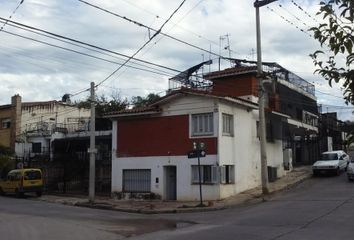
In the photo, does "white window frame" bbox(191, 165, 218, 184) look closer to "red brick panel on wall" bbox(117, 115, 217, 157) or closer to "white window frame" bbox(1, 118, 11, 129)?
"red brick panel on wall" bbox(117, 115, 217, 157)

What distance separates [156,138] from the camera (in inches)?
1234

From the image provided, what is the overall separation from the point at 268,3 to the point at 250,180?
11.6 meters

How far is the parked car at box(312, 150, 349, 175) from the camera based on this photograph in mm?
37781

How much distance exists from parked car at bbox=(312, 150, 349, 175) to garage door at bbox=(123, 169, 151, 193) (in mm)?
13380

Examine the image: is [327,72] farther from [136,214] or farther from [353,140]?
[136,214]

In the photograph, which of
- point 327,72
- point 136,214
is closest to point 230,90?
point 136,214

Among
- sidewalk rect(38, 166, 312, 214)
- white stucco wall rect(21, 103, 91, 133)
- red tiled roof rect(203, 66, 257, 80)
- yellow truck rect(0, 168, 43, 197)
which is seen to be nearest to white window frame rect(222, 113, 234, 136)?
sidewalk rect(38, 166, 312, 214)

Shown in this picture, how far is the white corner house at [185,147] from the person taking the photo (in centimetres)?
2900

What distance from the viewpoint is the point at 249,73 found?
1452 inches

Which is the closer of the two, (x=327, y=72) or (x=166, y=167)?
(x=327, y=72)

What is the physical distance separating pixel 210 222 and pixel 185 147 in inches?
421

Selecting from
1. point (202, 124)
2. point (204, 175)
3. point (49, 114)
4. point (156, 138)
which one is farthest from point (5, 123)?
point (204, 175)

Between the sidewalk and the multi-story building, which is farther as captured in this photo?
the multi-story building

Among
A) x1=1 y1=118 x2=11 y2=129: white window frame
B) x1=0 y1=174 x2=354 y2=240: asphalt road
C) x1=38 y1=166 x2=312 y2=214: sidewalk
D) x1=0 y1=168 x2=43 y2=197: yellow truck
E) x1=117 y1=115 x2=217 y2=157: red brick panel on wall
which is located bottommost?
x1=0 y1=174 x2=354 y2=240: asphalt road
